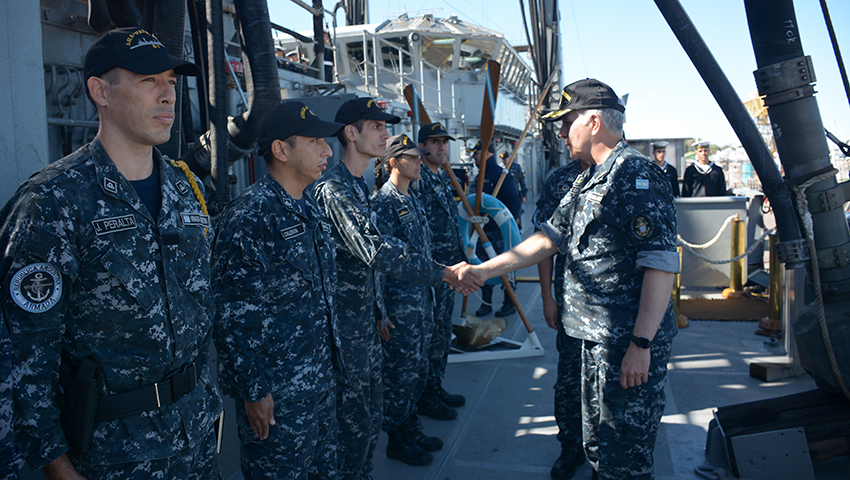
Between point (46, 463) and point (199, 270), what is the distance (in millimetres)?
618

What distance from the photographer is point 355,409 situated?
2.52 metres

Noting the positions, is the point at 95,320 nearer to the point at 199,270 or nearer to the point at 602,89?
the point at 199,270

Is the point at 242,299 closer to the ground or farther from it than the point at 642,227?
closer to the ground

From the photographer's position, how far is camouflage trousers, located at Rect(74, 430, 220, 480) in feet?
4.61

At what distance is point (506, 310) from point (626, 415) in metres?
3.92

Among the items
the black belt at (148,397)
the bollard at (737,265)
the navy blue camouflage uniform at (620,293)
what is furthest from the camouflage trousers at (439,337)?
the bollard at (737,265)

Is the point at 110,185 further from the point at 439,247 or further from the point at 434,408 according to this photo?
the point at 439,247

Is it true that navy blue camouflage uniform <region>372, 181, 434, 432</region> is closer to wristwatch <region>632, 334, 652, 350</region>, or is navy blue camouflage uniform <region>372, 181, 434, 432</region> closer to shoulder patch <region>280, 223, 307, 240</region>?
shoulder patch <region>280, 223, 307, 240</region>

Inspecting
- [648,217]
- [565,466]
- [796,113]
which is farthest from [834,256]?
[565,466]

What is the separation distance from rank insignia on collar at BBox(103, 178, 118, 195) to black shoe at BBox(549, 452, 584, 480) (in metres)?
2.57

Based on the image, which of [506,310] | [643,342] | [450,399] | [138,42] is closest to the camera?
[138,42]

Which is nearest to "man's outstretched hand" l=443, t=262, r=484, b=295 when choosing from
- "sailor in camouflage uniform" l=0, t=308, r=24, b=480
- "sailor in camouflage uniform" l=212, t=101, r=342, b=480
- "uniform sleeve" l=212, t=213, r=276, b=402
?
"sailor in camouflage uniform" l=212, t=101, r=342, b=480

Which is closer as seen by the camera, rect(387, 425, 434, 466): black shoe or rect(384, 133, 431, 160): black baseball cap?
rect(387, 425, 434, 466): black shoe

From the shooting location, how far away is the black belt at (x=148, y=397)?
138 cm
